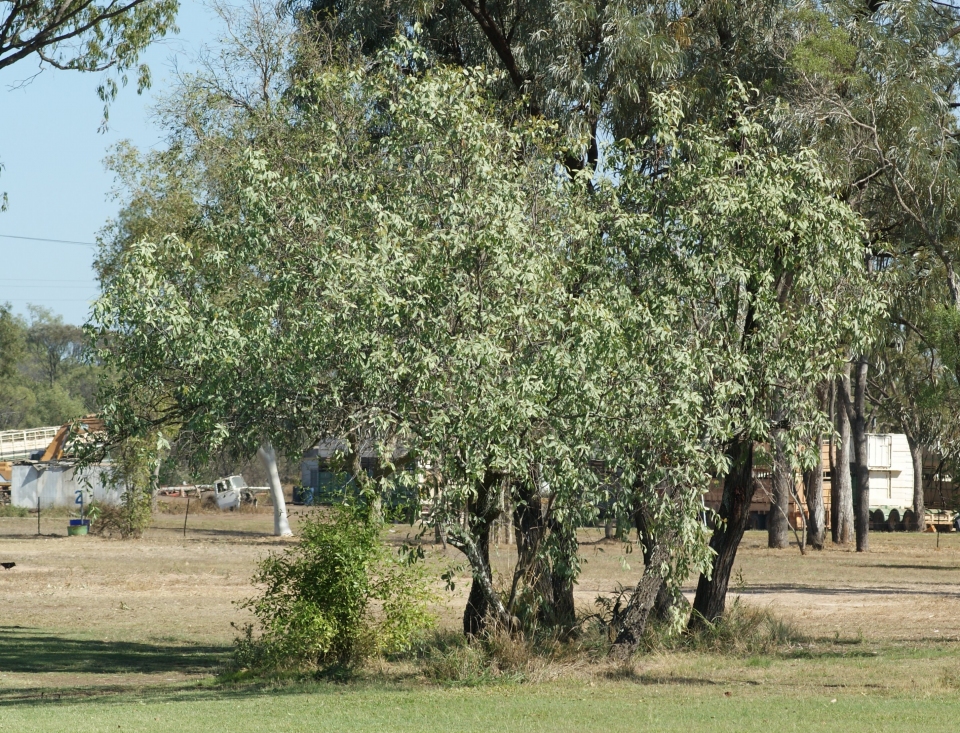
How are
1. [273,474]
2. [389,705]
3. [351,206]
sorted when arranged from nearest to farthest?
1. [389,705]
2. [351,206]
3. [273,474]

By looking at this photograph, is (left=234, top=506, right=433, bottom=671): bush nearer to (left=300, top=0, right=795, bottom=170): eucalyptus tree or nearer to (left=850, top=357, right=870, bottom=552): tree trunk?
(left=300, top=0, right=795, bottom=170): eucalyptus tree

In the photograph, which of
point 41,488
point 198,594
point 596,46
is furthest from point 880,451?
point 596,46

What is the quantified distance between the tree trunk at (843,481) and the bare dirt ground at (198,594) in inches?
42.8

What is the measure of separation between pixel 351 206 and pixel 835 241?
5.31 metres

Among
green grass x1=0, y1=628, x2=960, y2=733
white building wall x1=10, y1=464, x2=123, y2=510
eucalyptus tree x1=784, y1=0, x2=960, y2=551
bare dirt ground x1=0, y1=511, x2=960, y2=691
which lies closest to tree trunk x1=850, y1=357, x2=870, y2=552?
bare dirt ground x1=0, y1=511, x2=960, y2=691

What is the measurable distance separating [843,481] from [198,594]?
73.7ft

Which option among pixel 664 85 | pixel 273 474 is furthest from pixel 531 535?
pixel 273 474

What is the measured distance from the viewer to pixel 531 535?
44.4ft

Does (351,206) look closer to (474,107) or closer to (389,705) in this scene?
(474,107)

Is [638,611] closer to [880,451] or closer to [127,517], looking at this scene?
[127,517]

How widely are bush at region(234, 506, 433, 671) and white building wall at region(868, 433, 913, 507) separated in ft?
143

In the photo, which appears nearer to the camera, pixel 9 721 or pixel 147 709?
pixel 9 721

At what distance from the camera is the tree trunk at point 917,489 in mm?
50625

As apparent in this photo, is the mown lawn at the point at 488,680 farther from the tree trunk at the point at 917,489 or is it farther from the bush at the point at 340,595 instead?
the tree trunk at the point at 917,489
